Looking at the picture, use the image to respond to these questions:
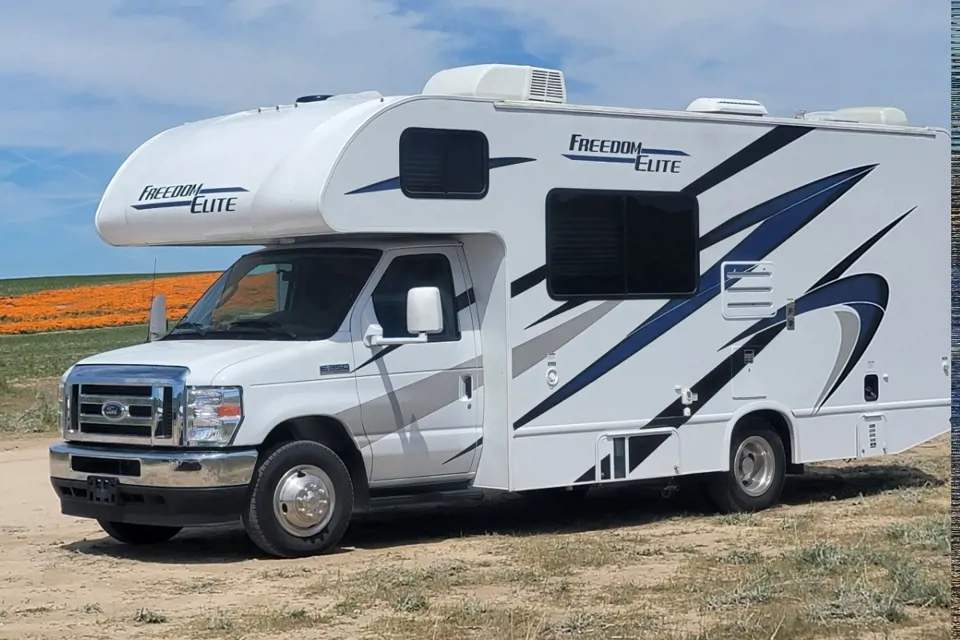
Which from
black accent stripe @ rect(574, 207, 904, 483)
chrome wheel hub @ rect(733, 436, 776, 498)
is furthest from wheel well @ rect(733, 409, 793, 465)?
black accent stripe @ rect(574, 207, 904, 483)

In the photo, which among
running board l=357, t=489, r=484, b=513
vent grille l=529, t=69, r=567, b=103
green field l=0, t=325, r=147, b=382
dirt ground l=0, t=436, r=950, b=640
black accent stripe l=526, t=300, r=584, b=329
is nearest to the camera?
dirt ground l=0, t=436, r=950, b=640

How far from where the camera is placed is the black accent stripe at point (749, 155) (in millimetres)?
12211

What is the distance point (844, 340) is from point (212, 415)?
583 cm

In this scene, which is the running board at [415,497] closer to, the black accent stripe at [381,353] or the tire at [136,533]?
the black accent stripe at [381,353]

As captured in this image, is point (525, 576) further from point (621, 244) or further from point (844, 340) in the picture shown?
point (844, 340)

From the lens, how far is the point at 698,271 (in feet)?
39.7

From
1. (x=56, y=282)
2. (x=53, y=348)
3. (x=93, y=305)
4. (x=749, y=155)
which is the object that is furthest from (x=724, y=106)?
(x=56, y=282)

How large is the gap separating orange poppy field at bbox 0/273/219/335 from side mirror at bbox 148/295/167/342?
106 ft

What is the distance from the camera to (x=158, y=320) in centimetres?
1216

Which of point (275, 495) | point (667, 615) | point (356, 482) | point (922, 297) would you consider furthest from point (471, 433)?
point (922, 297)

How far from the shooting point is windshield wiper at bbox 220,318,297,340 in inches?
420

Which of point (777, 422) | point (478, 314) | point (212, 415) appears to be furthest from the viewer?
point (777, 422)

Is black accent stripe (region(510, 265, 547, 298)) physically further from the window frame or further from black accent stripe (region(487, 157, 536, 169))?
black accent stripe (region(487, 157, 536, 169))

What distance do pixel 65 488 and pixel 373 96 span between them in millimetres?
3566
